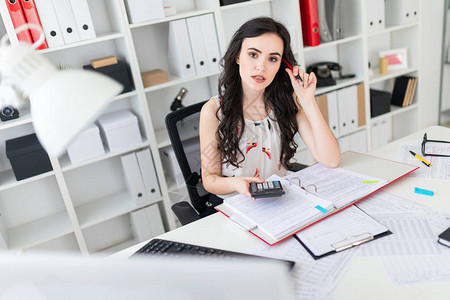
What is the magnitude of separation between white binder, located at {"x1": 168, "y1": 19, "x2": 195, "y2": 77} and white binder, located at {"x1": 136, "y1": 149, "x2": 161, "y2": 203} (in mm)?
543

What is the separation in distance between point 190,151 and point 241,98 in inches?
13.2

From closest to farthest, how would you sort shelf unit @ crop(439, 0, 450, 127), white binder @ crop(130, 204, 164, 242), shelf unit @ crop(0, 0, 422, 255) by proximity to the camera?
shelf unit @ crop(0, 0, 422, 255)
white binder @ crop(130, 204, 164, 242)
shelf unit @ crop(439, 0, 450, 127)

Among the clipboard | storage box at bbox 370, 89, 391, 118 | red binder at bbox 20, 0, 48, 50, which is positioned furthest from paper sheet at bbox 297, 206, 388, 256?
storage box at bbox 370, 89, 391, 118

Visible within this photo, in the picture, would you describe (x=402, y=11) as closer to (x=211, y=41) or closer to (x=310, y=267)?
(x=211, y=41)

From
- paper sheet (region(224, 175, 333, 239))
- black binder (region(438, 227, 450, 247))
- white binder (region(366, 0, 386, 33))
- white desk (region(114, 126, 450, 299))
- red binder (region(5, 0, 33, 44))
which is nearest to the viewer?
white desk (region(114, 126, 450, 299))

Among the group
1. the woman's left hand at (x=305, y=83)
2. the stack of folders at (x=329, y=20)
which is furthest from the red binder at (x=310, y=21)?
the woman's left hand at (x=305, y=83)

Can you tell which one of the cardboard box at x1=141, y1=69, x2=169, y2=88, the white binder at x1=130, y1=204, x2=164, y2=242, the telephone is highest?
the cardboard box at x1=141, y1=69, x2=169, y2=88

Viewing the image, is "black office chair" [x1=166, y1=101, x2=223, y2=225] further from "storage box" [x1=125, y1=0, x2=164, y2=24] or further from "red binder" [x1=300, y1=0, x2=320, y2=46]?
"red binder" [x1=300, y1=0, x2=320, y2=46]

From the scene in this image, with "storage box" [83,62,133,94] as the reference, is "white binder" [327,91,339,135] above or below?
below

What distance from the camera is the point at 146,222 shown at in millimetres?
2488

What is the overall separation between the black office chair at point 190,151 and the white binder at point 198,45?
0.67 m

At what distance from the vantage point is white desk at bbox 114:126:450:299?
0.89 metres

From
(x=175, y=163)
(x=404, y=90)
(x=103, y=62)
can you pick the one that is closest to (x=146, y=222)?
(x=175, y=163)

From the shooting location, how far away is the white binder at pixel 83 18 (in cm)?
197
